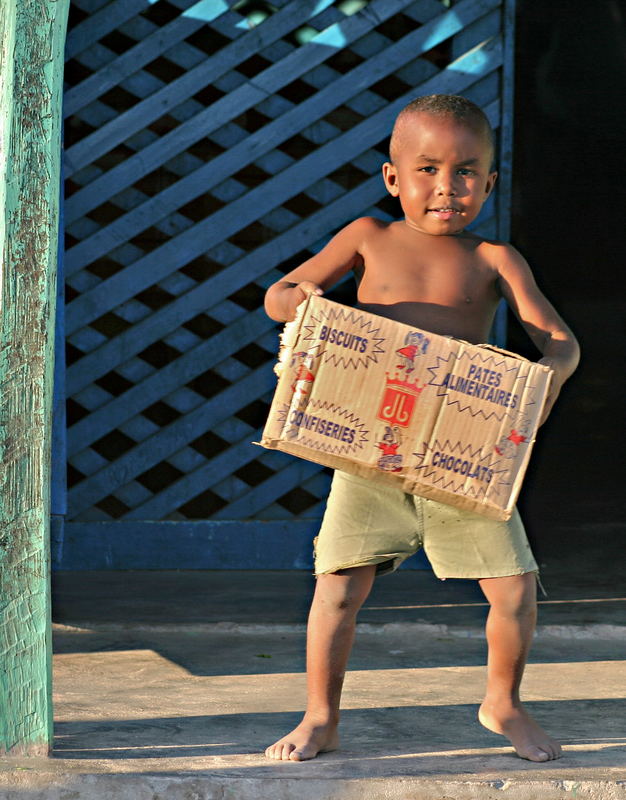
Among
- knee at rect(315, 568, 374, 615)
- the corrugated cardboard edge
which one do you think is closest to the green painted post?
the corrugated cardboard edge

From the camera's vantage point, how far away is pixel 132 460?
4898 millimetres

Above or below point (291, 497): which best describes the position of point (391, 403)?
above

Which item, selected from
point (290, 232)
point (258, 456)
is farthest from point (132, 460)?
point (290, 232)

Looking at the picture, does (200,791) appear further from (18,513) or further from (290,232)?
(290,232)

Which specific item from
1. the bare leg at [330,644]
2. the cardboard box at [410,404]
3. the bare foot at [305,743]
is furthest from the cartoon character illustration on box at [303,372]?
the bare foot at [305,743]

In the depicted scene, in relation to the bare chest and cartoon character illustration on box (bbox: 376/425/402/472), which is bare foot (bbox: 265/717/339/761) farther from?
the bare chest

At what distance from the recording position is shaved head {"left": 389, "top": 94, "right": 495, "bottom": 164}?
8.24 ft

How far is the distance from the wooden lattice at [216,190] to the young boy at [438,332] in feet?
6.93

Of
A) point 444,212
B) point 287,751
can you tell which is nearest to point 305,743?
point 287,751

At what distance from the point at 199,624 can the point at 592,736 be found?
4.74 feet

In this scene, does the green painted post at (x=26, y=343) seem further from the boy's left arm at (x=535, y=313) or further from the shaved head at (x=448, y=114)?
the boy's left arm at (x=535, y=313)

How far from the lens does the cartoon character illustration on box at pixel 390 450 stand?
2344mm

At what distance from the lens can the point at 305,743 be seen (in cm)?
244

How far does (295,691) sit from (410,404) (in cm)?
102
